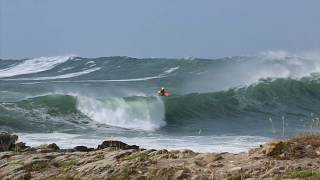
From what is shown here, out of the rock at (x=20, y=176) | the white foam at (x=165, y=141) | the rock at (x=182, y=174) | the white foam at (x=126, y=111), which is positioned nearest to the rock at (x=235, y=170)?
the rock at (x=182, y=174)

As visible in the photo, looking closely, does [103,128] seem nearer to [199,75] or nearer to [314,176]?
[314,176]

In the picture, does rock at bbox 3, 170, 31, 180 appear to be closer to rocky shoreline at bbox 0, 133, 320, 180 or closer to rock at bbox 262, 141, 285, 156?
rocky shoreline at bbox 0, 133, 320, 180

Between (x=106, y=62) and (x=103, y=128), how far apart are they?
39.4 metres

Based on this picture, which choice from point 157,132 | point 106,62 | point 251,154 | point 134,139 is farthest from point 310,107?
point 106,62

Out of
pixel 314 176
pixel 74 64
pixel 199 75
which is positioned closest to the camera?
pixel 314 176

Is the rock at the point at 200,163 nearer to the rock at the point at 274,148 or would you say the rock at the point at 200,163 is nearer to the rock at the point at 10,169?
the rock at the point at 274,148

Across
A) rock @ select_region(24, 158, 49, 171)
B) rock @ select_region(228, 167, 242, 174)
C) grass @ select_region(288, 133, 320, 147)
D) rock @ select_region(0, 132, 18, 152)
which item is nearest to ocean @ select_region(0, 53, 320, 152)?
grass @ select_region(288, 133, 320, 147)

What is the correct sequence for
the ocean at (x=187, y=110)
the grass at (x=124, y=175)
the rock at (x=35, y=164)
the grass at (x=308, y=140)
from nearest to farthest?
the grass at (x=124, y=175), the grass at (x=308, y=140), the rock at (x=35, y=164), the ocean at (x=187, y=110)

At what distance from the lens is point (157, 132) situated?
18.1m

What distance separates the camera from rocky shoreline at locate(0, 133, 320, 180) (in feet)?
19.4

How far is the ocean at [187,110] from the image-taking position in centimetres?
1554

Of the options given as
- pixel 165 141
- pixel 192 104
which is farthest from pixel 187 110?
pixel 165 141

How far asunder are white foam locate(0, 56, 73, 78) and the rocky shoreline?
47.5 m

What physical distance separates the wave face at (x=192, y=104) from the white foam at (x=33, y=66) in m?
15.8
